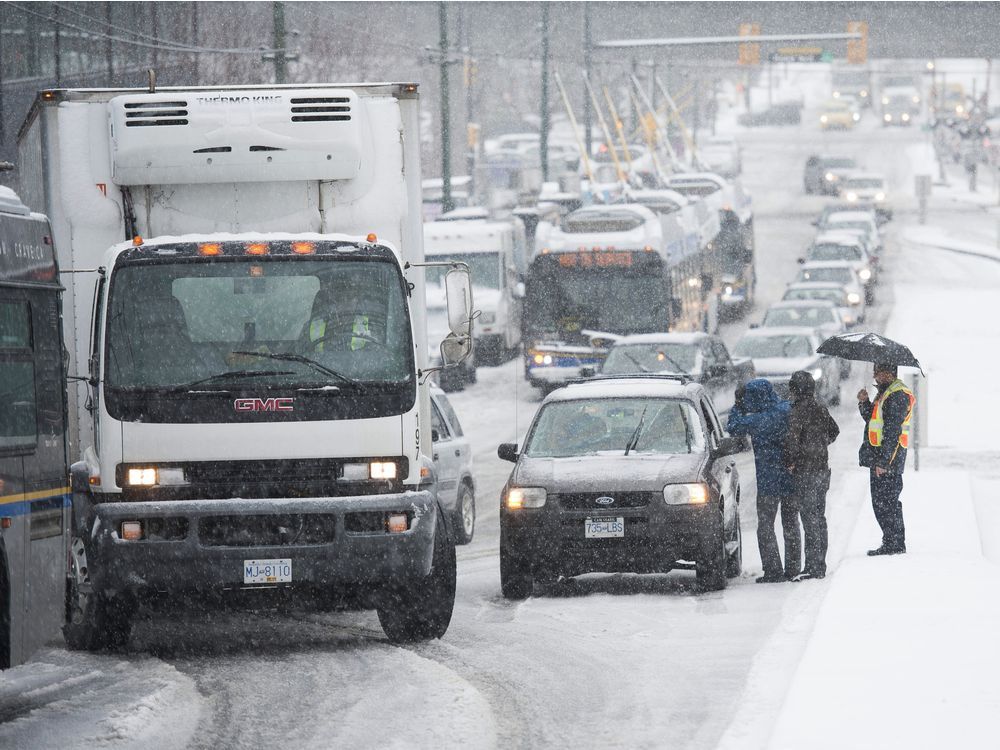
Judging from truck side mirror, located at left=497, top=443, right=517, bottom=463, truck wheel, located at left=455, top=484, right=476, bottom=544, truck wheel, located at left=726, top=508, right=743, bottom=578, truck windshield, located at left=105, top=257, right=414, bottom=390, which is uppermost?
truck windshield, located at left=105, top=257, right=414, bottom=390

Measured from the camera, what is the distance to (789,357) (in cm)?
3212

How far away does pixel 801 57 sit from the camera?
77688 millimetres

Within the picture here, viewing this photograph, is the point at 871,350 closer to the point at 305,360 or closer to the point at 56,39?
the point at 305,360

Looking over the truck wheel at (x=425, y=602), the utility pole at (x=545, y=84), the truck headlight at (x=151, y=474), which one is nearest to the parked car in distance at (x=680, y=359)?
the truck wheel at (x=425, y=602)

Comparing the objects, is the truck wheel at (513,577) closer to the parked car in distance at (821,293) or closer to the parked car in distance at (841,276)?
the parked car in distance at (821,293)

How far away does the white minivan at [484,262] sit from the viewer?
36.4m

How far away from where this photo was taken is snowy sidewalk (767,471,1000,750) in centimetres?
860

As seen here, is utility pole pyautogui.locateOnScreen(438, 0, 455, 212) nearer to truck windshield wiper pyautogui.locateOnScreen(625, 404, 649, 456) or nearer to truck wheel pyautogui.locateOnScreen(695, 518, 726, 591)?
truck windshield wiper pyautogui.locateOnScreen(625, 404, 649, 456)

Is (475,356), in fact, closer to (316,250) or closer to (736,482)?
(736,482)

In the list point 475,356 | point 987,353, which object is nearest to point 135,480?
point 475,356

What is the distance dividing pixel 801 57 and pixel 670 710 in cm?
7030

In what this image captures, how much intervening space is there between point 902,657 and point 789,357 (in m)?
22.0

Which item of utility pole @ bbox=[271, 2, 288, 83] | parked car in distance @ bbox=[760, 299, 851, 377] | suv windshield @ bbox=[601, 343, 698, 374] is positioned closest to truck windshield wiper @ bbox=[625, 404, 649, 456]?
suv windshield @ bbox=[601, 343, 698, 374]

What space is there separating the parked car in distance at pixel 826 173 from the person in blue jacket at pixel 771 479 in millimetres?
68672
